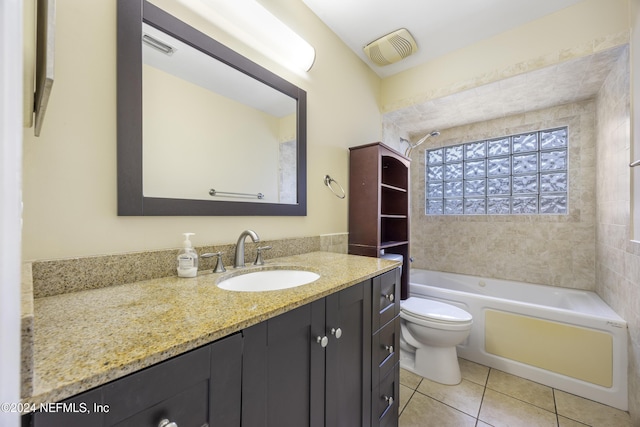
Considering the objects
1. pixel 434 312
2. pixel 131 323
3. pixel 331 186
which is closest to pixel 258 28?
pixel 331 186

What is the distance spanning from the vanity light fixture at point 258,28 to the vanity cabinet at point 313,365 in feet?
4.32

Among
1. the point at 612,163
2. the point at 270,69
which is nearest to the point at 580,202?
the point at 612,163

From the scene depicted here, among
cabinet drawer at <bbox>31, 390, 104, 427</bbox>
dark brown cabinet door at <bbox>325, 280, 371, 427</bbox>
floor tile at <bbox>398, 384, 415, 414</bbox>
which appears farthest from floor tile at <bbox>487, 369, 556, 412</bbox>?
cabinet drawer at <bbox>31, 390, 104, 427</bbox>

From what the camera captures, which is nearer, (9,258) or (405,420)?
(9,258)

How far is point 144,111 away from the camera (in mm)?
938

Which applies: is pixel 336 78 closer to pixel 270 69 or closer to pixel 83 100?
pixel 270 69

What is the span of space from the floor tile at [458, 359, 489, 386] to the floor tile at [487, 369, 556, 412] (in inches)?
1.4

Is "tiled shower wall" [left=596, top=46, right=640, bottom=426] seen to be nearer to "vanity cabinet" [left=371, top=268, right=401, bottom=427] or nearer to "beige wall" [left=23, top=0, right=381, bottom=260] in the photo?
"vanity cabinet" [left=371, top=268, right=401, bottom=427]

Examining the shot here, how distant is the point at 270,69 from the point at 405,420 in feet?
6.98

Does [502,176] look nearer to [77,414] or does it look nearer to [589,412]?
[589,412]

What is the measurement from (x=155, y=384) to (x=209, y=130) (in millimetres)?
995

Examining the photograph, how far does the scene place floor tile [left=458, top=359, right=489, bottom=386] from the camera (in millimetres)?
1765

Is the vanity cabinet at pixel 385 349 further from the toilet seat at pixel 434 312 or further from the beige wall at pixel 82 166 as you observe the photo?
the beige wall at pixel 82 166

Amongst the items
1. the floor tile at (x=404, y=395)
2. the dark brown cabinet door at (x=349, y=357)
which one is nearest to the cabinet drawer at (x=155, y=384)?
the dark brown cabinet door at (x=349, y=357)
